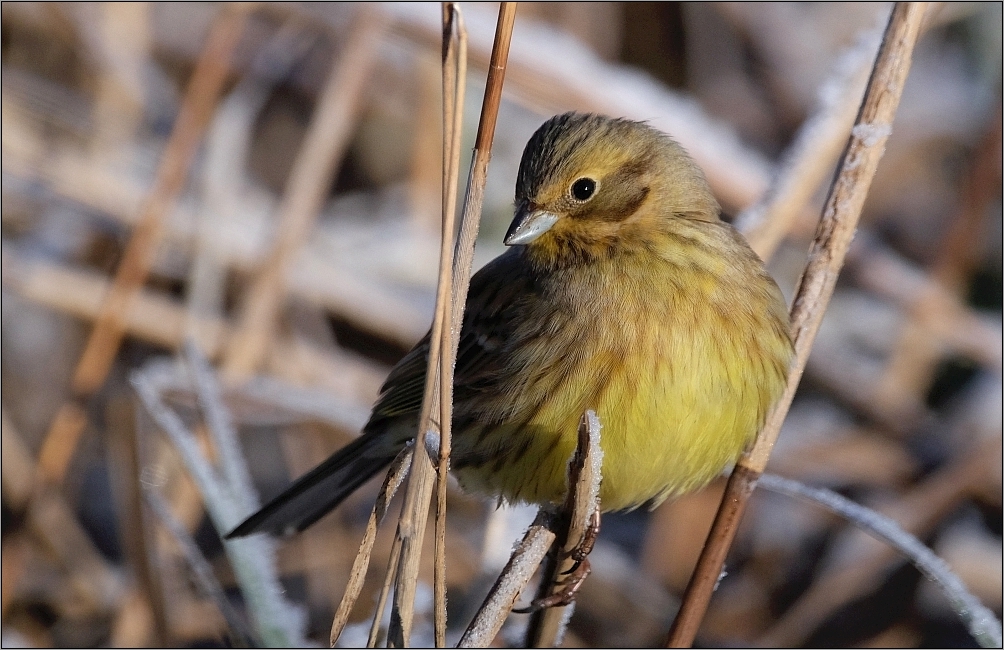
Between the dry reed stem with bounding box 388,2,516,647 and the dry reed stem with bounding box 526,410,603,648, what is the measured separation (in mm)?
276

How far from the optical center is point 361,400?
13.1ft

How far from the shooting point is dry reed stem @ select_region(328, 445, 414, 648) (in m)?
1.65

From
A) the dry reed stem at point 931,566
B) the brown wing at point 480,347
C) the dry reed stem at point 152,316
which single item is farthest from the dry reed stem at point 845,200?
the dry reed stem at point 152,316

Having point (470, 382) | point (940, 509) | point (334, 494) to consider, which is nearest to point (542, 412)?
point (470, 382)

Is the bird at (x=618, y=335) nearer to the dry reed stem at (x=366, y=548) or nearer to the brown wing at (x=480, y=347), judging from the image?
the brown wing at (x=480, y=347)

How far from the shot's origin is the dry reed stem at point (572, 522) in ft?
5.80

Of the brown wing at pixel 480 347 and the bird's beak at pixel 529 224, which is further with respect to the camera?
the brown wing at pixel 480 347

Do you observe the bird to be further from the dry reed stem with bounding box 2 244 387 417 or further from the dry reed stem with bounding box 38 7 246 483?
the dry reed stem with bounding box 2 244 387 417

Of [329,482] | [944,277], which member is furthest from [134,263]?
Result: [944,277]

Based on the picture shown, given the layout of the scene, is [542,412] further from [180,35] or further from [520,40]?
[180,35]

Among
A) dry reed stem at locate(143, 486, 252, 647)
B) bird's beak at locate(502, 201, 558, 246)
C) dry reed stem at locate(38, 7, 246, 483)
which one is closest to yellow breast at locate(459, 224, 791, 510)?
bird's beak at locate(502, 201, 558, 246)

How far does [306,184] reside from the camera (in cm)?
373

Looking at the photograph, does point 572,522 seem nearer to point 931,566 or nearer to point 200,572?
point 931,566

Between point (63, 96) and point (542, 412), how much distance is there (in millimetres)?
2920
